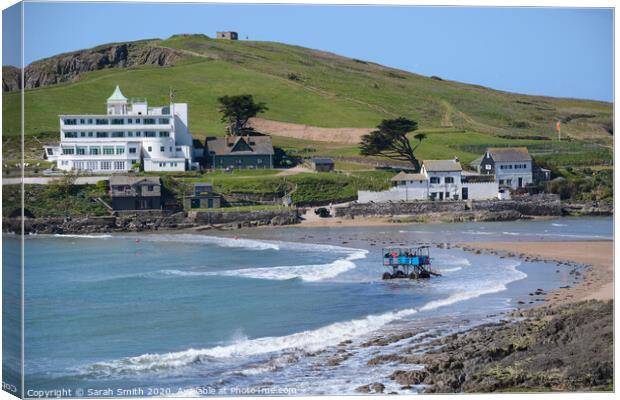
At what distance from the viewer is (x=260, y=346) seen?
2589 cm

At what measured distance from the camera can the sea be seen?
75.0ft

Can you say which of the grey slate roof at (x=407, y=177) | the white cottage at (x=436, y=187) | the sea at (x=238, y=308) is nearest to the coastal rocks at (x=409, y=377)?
the sea at (x=238, y=308)

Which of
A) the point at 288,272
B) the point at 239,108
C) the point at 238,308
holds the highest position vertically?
the point at 239,108

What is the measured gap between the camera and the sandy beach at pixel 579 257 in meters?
31.0

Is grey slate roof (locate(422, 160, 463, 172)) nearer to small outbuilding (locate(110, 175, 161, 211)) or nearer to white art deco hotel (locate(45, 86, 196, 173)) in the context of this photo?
white art deco hotel (locate(45, 86, 196, 173))

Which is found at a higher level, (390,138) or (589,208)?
(390,138)

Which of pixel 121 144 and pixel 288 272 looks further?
pixel 121 144

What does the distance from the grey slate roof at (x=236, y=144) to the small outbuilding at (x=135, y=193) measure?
881 cm

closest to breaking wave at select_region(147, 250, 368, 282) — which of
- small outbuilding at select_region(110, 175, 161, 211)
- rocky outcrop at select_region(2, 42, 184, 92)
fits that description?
small outbuilding at select_region(110, 175, 161, 211)

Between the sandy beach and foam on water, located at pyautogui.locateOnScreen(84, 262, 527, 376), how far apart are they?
3529mm

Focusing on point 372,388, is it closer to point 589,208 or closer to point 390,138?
point 589,208

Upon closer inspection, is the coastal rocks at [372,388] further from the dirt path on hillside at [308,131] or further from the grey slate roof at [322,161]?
the dirt path on hillside at [308,131]

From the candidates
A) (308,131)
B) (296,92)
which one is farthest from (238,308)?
(296,92)

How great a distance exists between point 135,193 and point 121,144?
658 cm
